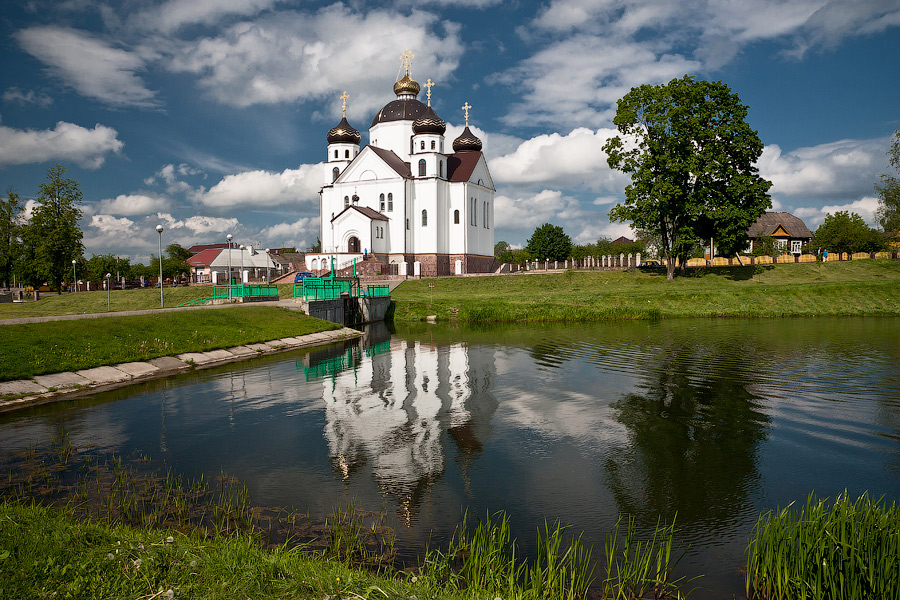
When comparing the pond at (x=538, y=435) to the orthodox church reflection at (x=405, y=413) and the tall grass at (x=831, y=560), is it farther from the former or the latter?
the tall grass at (x=831, y=560)

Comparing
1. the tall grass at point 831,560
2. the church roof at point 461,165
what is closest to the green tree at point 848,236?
the church roof at point 461,165

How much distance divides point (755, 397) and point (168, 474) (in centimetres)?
1192

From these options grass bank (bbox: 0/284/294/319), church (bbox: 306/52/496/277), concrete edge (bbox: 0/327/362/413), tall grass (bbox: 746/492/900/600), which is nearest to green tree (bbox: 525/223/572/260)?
Answer: church (bbox: 306/52/496/277)

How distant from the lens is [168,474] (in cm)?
849

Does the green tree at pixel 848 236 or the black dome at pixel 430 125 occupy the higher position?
the black dome at pixel 430 125

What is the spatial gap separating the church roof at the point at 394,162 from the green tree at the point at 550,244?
36.4 metres

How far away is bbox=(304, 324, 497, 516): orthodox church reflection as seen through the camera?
29.0 feet

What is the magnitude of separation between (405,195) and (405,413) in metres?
55.2

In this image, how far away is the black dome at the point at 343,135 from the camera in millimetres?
71250

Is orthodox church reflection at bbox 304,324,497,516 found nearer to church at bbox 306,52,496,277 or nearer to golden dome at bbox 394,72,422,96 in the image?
church at bbox 306,52,496,277

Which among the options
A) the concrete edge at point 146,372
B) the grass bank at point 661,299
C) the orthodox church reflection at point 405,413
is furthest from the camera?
the grass bank at point 661,299

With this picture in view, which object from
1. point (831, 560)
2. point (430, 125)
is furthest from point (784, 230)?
point (831, 560)

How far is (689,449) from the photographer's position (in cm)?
961

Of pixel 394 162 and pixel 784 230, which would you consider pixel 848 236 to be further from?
pixel 394 162
